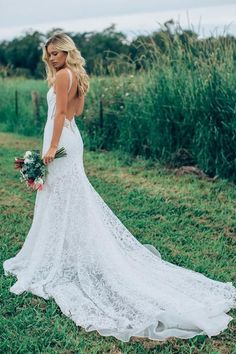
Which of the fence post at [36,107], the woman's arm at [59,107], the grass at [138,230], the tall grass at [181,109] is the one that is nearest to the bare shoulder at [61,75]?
the woman's arm at [59,107]

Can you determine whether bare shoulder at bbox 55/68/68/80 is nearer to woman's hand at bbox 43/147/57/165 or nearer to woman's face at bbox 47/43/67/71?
woman's face at bbox 47/43/67/71

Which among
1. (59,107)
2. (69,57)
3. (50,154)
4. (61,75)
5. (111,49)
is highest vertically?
(69,57)

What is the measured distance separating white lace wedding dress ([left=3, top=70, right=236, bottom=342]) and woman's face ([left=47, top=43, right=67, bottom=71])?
0.72 ft

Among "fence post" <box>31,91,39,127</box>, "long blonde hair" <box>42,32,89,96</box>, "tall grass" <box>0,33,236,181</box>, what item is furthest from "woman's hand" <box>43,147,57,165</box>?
"fence post" <box>31,91,39,127</box>

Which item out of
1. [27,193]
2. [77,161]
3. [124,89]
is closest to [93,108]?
[124,89]

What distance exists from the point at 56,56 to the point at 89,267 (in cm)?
158

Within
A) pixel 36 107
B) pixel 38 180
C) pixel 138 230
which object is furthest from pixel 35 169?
pixel 36 107

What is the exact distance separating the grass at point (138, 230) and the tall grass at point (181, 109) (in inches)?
13.8

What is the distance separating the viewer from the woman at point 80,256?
4.23 m

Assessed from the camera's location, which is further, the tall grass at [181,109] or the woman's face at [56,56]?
the tall grass at [181,109]

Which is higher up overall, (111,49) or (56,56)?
(56,56)

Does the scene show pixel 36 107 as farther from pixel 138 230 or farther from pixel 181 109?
pixel 138 230

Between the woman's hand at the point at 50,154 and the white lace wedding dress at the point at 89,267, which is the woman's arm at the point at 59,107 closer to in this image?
the woman's hand at the point at 50,154

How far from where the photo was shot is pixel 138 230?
6301mm
